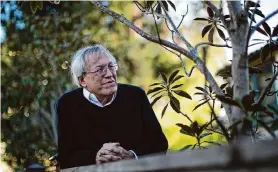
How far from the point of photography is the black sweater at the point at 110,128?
7.84 feet

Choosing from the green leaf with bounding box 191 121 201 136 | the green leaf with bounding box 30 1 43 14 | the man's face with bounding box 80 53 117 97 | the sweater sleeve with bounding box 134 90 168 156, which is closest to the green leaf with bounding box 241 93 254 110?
the green leaf with bounding box 191 121 201 136

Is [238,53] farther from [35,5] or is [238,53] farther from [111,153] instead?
[35,5]

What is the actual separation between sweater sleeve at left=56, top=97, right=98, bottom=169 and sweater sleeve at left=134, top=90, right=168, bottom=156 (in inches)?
9.2

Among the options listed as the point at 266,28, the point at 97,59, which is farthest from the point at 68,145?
the point at 266,28

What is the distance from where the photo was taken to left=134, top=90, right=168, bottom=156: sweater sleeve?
7.67 feet

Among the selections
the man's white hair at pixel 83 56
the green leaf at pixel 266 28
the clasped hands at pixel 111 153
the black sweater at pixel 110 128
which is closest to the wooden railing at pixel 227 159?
the clasped hands at pixel 111 153

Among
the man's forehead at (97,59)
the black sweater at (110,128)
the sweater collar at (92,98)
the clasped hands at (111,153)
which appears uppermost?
the man's forehead at (97,59)

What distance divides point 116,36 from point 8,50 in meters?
2.55

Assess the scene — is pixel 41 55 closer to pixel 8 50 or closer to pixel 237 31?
pixel 8 50

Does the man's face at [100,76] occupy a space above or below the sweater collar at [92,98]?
above

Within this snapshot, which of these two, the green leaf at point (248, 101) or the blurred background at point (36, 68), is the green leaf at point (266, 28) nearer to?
the green leaf at point (248, 101)

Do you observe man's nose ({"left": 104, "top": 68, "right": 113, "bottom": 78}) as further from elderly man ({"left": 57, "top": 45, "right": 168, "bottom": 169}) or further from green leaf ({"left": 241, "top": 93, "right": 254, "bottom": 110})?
green leaf ({"left": 241, "top": 93, "right": 254, "bottom": 110})

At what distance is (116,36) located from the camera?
11.1m

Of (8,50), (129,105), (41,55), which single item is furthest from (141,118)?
(8,50)
